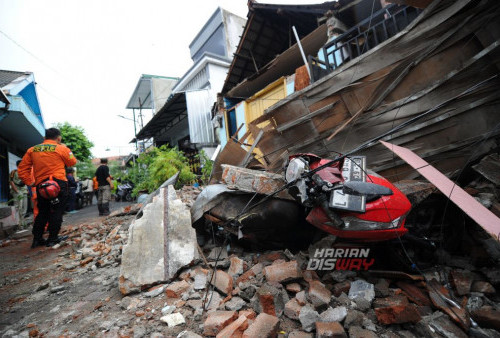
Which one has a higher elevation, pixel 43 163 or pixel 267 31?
pixel 267 31

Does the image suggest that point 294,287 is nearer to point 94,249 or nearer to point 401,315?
point 401,315

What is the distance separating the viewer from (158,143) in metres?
18.1

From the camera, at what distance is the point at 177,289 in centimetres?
208

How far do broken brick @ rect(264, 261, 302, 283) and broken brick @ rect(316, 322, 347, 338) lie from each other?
0.52m

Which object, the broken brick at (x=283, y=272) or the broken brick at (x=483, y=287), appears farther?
the broken brick at (x=283, y=272)

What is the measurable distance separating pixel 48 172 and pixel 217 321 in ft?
13.5

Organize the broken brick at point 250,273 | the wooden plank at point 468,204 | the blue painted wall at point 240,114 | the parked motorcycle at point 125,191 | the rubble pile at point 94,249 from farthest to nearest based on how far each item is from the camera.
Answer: the parked motorcycle at point 125,191 < the blue painted wall at point 240,114 < the rubble pile at point 94,249 < the broken brick at point 250,273 < the wooden plank at point 468,204

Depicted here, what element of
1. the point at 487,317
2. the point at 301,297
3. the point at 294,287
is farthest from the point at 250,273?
the point at 487,317

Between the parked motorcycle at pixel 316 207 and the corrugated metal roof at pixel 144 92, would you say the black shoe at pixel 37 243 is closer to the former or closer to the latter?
the parked motorcycle at pixel 316 207

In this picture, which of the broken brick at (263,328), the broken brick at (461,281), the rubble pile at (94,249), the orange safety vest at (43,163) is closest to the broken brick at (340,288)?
the broken brick at (263,328)

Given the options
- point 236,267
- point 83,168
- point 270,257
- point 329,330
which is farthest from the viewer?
point 83,168

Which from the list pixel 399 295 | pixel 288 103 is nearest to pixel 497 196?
pixel 399 295

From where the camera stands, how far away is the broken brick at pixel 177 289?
79.7 inches

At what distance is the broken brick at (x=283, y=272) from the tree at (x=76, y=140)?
21.8 m
